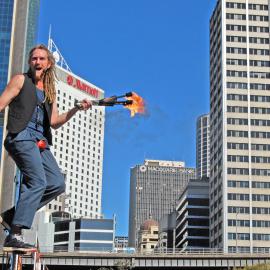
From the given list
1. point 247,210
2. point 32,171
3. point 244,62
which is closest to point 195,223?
point 247,210

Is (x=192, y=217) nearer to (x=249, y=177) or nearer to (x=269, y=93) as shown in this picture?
(x=249, y=177)

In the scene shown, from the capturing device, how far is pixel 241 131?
186 m

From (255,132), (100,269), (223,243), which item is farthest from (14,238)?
(255,132)

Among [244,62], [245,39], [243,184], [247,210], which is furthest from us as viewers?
[245,39]

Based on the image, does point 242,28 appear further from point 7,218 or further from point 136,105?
point 7,218

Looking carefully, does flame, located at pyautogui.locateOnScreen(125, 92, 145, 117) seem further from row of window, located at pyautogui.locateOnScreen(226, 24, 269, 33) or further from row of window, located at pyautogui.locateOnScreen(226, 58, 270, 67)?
row of window, located at pyautogui.locateOnScreen(226, 24, 269, 33)

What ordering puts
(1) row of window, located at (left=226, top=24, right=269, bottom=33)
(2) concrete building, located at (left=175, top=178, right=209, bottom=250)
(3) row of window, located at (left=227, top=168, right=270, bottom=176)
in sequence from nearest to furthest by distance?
(3) row of window, located at (left=227, top=168, right=270, bottom=176) → (1) row of window, located at (left=226, top=24, right=269, bottom=33) → (2) concrete building, located at (left=175, top=178, right=209, bottom=250)

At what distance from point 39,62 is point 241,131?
593 feet

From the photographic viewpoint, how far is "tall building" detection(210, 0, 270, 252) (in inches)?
6880

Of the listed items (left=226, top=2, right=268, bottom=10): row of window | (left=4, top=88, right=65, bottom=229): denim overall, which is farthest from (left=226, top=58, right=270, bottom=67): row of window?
(left=4, top=88, right=65, bottom=229): denim overall

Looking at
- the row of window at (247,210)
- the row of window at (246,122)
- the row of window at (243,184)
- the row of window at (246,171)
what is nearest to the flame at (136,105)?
the row of window at (247,210)

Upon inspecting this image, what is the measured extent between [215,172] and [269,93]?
2776 cm

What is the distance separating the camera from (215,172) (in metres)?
193

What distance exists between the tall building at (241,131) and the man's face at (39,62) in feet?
543
